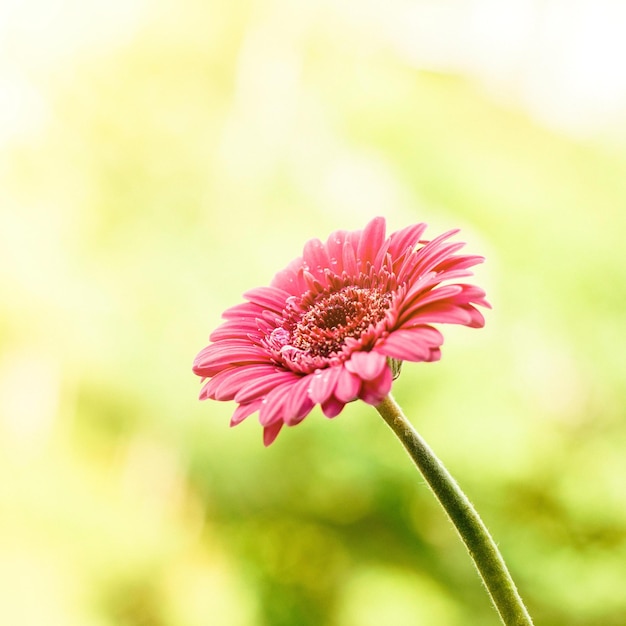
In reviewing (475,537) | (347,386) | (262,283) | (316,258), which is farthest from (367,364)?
(262,283)

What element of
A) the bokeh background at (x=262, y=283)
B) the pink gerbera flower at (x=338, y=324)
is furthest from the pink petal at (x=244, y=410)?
the bokeh background at (x=262, y=283)

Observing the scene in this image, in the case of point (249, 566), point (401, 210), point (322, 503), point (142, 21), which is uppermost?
point (142, 21)

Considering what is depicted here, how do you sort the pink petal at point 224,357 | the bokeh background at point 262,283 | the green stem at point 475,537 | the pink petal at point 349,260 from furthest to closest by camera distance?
the bokeh background at point 262,283 → the pink petal at point 349,260 → the pink petal at point 224,357 → the green stem at point 475,537

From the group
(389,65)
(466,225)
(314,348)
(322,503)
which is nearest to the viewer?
(314,348)

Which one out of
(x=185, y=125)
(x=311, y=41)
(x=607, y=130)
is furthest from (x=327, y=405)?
→ (x=311, y=41)

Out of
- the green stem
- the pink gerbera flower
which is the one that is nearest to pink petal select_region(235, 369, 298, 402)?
the pink gerbera flower

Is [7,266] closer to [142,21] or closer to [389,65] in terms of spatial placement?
[142,21]

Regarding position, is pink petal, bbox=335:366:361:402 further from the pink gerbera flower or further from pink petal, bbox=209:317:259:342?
pink petal, bbox=209:317:259:342

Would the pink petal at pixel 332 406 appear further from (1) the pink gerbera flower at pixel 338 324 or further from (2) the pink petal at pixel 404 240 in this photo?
(2) the pink petal at pixel 404 240
